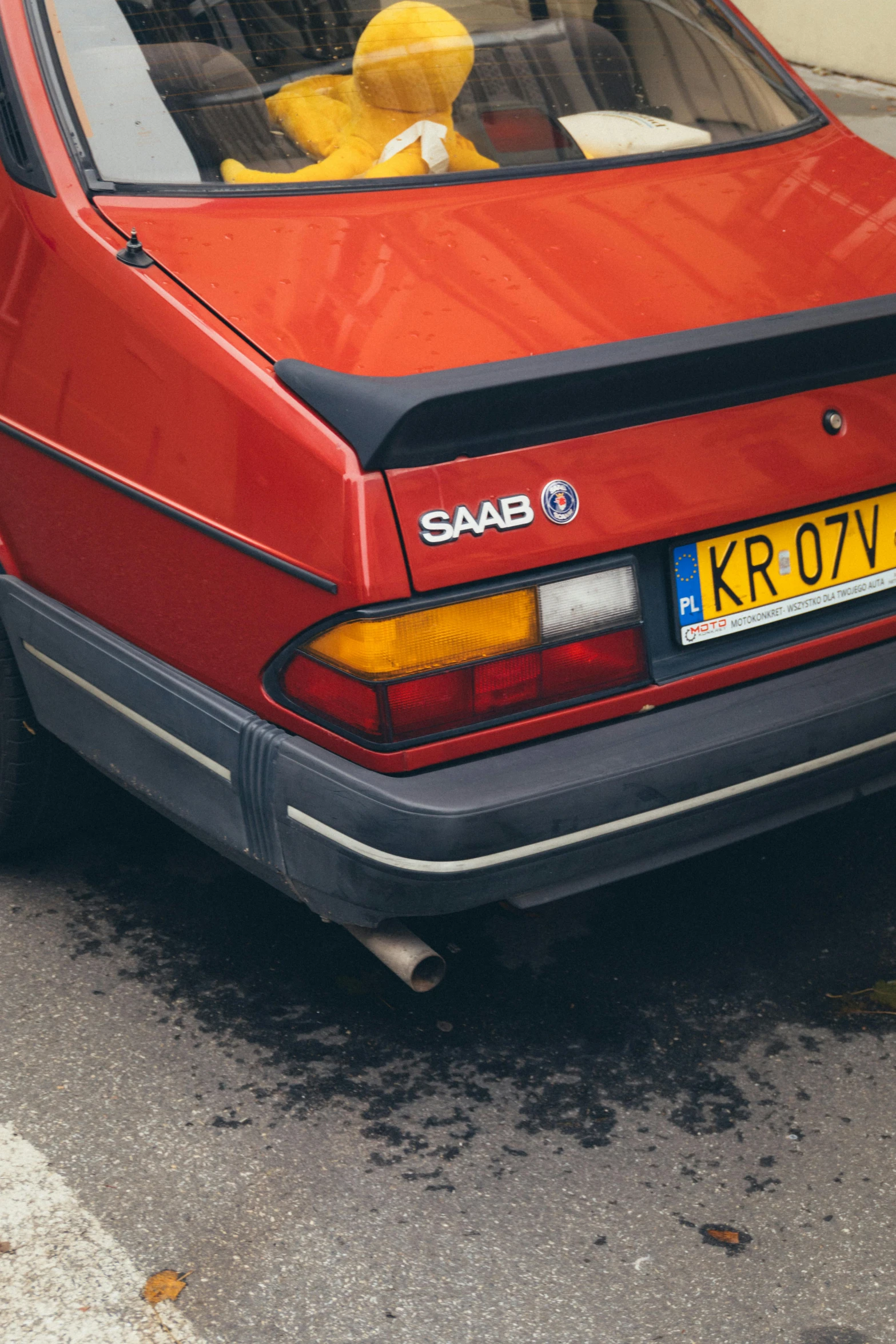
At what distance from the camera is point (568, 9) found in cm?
298

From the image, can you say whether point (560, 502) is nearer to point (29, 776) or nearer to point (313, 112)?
point (313, 112)

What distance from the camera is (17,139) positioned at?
2463mm

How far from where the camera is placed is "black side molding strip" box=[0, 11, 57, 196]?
7.84 feet

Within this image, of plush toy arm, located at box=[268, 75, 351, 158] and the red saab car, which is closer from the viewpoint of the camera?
the red saab car

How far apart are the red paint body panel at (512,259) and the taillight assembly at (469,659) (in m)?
0.37

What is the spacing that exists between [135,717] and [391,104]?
4.32 feet

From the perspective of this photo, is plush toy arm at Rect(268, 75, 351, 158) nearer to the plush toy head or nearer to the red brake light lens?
the plush toy head

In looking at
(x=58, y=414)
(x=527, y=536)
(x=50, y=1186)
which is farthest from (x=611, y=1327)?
(x=58, y=414)

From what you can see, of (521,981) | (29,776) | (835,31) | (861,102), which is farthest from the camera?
(835,31)

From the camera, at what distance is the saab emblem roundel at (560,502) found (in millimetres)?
2000

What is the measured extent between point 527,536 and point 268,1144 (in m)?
1.12

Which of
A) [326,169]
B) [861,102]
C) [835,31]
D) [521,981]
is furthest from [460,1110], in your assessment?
[835,31]

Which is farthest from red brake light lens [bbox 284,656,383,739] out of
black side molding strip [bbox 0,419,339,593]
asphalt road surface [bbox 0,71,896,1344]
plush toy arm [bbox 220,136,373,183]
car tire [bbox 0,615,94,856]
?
plush toy arm [bbox 220,136,373,183]

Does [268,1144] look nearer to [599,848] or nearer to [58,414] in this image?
[599,848]
